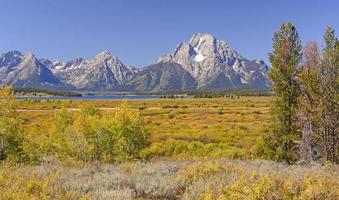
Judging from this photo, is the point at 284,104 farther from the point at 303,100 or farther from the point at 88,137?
the point at 88,137

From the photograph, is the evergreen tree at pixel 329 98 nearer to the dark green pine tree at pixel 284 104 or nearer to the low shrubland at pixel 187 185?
the dark green pine tree at pixel 284 104

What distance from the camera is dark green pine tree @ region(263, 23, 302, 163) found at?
24031 mm

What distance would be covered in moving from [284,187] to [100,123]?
1815 cm

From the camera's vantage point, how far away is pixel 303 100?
78.4 feet

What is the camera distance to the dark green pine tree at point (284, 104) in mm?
24031

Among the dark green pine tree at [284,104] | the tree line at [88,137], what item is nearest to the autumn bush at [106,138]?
the tree line at [88,137]

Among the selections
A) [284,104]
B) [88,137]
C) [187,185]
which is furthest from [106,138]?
[187,185]

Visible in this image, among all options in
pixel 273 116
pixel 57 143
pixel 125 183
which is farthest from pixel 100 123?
pixel 125 183

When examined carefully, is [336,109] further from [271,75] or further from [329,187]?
[329,187]

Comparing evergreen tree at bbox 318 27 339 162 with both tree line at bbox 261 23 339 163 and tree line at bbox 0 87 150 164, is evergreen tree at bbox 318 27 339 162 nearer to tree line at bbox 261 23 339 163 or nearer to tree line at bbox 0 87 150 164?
tree line at bbox 261 23 339 163

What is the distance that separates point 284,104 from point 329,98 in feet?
8.57

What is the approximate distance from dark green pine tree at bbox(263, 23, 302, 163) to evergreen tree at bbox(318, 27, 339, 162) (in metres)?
1.55

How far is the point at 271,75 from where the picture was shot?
975 inches

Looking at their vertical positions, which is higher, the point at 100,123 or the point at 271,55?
the point at 271,55
